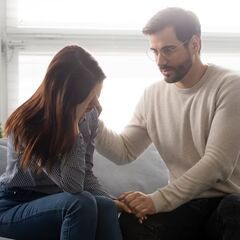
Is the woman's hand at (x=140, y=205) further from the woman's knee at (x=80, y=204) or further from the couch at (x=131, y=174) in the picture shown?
the couch at (x=131, y=174)

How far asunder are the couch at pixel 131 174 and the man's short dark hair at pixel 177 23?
2.11 ft

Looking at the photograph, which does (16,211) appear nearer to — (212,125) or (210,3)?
(212,125)

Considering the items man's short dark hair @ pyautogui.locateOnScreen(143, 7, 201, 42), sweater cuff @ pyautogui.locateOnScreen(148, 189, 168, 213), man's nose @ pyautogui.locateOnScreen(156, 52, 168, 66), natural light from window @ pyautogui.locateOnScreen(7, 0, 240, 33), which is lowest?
sweater cuff @ pyautogui.locateOnScreen(148, 189, 168, 213)

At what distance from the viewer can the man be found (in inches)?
64.3

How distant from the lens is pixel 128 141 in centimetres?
196

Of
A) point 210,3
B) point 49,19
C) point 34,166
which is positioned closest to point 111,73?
point 49,19

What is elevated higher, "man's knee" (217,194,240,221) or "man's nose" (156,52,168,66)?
"man's nose" (156,52,168,66)

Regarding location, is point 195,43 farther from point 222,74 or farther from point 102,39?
point 102,39

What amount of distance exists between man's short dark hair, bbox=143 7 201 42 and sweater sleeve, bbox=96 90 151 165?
0.34 metres

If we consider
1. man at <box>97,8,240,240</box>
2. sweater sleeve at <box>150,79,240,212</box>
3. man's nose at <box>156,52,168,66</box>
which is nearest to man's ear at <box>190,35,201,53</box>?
man at <box>97,8,240,240</box>

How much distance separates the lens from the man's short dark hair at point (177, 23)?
1.78m

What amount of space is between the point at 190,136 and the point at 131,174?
420 millimetres

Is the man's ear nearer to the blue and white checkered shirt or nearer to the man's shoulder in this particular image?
the man's shoulder

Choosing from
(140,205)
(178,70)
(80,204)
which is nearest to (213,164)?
(140,205)
